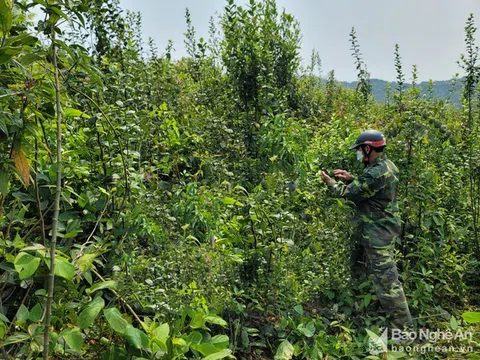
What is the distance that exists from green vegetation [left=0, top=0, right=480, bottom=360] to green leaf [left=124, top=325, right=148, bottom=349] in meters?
0.01

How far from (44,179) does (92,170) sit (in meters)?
0.39

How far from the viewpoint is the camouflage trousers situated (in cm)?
386

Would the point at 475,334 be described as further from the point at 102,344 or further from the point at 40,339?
the point at 40,339

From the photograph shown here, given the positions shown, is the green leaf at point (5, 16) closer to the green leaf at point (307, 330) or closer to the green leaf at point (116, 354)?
the green leaf at point (116, 354)

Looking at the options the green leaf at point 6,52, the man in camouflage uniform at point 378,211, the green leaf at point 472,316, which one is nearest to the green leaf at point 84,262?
the green leaf at point 6,52

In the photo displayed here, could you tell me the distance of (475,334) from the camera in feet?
12.1

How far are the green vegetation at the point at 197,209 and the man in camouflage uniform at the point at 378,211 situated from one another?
165mm

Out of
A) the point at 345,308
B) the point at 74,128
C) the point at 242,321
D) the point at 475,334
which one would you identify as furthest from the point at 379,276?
the point at 74,128

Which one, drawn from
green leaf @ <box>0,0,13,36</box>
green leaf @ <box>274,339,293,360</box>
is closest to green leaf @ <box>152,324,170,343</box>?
green leaf @ <box>274,339,293,360</box>

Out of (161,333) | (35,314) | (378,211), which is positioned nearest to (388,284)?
(378,211)

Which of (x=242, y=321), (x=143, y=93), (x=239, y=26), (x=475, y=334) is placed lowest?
(x=475, y=334)

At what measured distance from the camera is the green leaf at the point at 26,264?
1573mm

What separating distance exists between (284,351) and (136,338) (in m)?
1.41

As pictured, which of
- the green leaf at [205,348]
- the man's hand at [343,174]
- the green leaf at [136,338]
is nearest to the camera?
the green leaf at [136,338]
